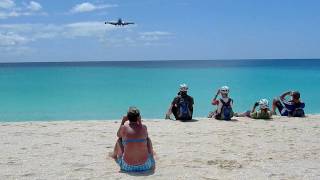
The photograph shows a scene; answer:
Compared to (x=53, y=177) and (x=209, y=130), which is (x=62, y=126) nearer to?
(x=209, y=130)

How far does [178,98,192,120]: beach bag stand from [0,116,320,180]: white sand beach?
1.21 ft

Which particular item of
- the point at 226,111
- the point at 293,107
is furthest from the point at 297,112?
the point at 226,111

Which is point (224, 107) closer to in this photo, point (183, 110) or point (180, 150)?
point (183, 110)

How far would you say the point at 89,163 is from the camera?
7312 mm

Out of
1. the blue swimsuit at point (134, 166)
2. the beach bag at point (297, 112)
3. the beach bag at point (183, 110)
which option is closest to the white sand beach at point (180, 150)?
the blue swimsuit at point (134, 166)

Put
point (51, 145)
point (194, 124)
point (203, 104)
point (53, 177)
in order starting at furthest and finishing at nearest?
point (203, 104), point (194, 124), point (51, 145), point (53, 177)

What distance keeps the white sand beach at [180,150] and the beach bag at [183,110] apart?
37 cm

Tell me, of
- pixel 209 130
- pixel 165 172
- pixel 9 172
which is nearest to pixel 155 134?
pixel 209 130

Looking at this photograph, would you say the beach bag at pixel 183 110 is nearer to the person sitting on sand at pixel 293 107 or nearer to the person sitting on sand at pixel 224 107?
the person sitting on sand at pixel 224 107

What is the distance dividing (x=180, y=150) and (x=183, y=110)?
3.74 meters

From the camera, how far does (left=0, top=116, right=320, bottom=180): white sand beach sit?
6.76 m

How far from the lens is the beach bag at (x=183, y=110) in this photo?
12.0 m

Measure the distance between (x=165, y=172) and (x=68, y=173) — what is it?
134cm

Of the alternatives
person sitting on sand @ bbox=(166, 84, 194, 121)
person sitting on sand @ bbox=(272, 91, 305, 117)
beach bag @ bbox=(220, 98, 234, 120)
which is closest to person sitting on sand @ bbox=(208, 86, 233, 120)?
beach bag @ bbox=(220, 98, 234, 120)
